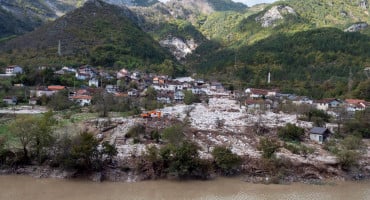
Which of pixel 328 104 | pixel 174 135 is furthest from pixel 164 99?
pixel 174 135

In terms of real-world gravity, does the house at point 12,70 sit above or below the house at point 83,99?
above

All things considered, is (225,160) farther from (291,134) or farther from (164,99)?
(164,99)

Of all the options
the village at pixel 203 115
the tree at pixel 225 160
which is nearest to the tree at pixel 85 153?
the village at pixel 203 115

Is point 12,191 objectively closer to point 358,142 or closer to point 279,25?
point 358,142

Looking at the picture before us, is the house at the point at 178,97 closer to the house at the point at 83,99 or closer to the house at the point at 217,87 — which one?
the house at the point at 83,99

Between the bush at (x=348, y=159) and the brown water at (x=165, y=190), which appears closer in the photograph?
the brown water at (x=165, y=190)

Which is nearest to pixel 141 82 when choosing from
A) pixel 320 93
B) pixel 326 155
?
pixel 320 93

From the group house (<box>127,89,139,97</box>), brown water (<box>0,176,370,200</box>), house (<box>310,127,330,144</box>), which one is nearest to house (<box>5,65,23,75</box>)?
house (<box>127,89,139,97</box>)
